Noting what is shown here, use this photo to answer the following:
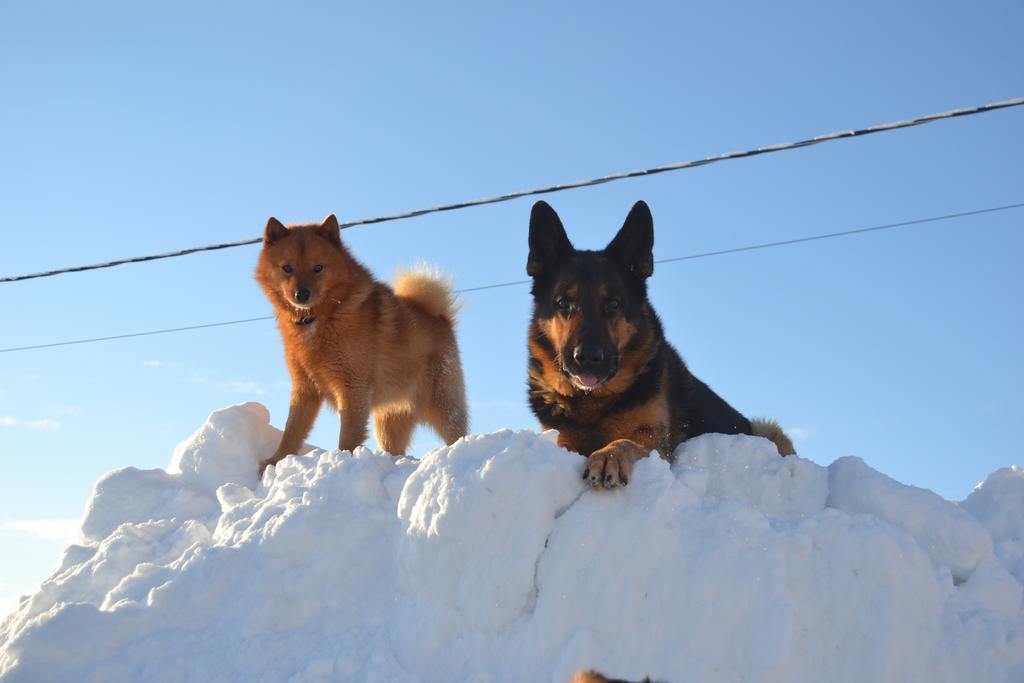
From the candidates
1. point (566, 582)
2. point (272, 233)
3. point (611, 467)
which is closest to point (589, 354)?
point (611, 467)

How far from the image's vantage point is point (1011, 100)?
678 centimetres

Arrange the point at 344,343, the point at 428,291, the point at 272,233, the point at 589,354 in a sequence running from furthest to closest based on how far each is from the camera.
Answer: the point at 428,291, the point at 272,233, the point at 344,343, the point at 589,354

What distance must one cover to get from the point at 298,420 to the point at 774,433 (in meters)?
3.49

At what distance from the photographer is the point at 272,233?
22.8 ft

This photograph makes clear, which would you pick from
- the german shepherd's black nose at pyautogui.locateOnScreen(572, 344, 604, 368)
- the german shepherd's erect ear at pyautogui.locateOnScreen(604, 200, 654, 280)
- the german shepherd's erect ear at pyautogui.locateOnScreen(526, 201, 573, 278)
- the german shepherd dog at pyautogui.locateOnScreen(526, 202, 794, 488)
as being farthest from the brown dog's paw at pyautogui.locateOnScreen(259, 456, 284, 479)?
the german shepherd's erect ear at pyautogui.locateOnScreen(604, 200, 654, 280)

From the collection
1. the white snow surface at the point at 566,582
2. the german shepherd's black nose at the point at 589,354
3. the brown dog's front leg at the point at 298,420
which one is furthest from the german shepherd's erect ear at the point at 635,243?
the brown dog's front leg at the point at 298,420

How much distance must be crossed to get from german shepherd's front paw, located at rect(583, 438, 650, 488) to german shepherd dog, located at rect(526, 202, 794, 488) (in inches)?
3.3

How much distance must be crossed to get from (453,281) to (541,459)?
135 inches

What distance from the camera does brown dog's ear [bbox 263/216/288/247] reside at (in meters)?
6.95

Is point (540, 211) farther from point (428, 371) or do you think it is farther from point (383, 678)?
point (383, 678)

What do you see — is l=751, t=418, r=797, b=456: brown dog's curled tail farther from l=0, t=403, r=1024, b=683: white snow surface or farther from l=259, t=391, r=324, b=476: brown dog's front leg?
l=259, t=391, r=324, b=476: brown dog's front leg

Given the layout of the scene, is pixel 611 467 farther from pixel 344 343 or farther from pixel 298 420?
pixel 298 420

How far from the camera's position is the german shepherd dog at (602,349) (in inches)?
201

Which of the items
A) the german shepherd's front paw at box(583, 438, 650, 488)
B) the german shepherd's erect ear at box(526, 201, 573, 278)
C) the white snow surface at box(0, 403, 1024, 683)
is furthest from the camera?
the german shepherd's erect ear at box(526, 201, 573, 278)
